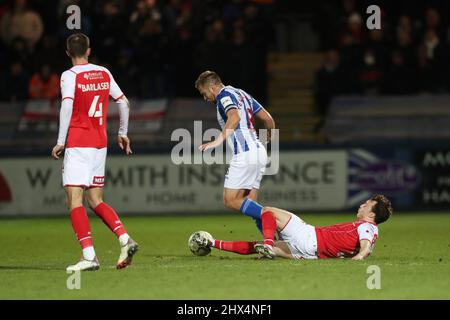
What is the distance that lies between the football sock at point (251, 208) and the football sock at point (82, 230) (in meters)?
1.99

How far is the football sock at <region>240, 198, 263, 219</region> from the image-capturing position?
11.4m

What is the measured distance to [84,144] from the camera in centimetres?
1010

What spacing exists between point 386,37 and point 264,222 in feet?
33.1

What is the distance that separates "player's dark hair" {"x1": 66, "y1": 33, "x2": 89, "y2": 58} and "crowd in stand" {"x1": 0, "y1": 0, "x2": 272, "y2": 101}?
9733mm

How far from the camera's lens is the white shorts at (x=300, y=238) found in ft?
36.1

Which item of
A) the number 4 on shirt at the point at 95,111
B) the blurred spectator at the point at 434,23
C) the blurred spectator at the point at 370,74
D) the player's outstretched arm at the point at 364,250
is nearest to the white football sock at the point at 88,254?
the number 4 on shirt at the point at 95,111

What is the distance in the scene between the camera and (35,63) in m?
20.2

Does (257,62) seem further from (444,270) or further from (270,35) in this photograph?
(444,270)

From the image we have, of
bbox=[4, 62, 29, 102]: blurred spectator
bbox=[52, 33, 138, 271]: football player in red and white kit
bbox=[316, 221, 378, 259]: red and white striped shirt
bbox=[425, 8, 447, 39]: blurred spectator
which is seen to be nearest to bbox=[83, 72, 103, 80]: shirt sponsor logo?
bbox=[52, 33, 138, 271]: football player in red and white kit

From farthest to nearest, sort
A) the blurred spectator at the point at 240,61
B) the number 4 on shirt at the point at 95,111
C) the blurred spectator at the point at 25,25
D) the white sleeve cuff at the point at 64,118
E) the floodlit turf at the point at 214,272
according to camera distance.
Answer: the blurred spectator at the point at 25,25, the blurred spectator at the point at 240,61, the number 4 on shirt at the point at 95,111, the white sleeve cuff at the point at 64,118, the floodlit turf at the point at 214,272

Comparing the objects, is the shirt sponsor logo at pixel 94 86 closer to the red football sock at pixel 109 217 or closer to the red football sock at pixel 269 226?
the red football sock at pixel 109 217

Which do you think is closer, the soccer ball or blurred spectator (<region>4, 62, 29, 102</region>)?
the soccer ball

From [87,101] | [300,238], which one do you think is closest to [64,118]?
[87,101]

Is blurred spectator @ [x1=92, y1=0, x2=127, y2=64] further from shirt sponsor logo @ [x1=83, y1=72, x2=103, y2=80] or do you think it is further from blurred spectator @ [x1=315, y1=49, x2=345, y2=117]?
shirt sponsor logo @ [x1=83, y1=72, x2=103, y2=80]
